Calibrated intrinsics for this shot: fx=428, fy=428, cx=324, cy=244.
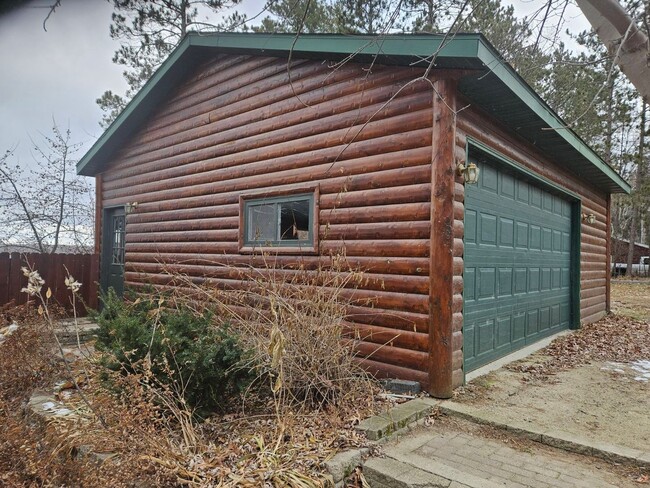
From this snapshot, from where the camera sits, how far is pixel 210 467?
8.63 ft

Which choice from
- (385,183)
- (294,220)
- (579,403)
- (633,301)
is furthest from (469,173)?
(633,301)

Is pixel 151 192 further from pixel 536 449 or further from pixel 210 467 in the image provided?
pixel 536 449

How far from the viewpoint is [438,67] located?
3990 millimetres

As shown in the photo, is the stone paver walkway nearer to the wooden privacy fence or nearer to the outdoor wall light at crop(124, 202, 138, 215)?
the wooden privacy fence

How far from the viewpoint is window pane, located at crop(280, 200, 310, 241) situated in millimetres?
5262

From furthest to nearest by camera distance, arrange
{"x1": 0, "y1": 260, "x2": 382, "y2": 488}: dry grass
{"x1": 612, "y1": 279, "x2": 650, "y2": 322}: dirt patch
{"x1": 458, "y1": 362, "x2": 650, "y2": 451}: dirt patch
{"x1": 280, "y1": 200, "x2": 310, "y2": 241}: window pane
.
Result: 1. {"x1": 612, "y1": 279, "x2": 650, "y2": 322}: dirt patch
2. {"x1": 280, "y1": 200, "x2": 310, "y2": 241}: window pane
3. {"x1": 458, "y1": 362, "x2": 650, "y2": 451}: dirt patch
4. {"x1": 0, "y1": 260, "x2": 382, "y2": 488}: dry grass

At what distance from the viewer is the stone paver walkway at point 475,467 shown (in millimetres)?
2619

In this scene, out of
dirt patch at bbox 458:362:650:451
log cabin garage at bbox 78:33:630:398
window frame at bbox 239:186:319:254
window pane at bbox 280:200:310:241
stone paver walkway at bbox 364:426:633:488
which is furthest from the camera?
window pane at bbox 280:200:310:241

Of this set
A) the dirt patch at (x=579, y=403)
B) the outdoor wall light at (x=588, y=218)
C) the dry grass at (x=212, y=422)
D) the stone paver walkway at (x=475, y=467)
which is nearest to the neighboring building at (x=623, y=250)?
the outdoor wall light at (x=588, y=218)

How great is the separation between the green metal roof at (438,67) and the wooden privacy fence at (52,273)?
7.62 ft

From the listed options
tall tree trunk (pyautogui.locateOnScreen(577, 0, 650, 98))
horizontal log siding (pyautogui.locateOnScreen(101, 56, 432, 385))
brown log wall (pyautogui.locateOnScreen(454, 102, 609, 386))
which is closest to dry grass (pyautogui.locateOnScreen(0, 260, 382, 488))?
horizontal log siding (pyautogui.locateOnScreen(101, 56, 432, 385))

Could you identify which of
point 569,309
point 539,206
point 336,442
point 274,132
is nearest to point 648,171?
point 569,309

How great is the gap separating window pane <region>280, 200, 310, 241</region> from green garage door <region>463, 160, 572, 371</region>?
1890 mm

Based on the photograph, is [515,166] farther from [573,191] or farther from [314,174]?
[573,191]
